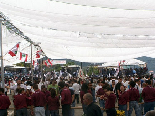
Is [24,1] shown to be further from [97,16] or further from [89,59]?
[89,59]

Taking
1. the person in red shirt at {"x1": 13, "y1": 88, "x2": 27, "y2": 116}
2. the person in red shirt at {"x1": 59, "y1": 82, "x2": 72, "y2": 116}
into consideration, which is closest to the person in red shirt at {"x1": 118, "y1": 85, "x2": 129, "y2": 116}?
the person in red shirt at {"x1": 59, "y1": 82, "x2": 72, "y2": 116}

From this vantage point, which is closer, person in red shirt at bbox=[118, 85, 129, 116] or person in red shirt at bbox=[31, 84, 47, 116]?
person in red shirt at bbox=[31, 84, 47, 116]

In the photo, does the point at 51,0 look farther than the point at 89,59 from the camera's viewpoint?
No

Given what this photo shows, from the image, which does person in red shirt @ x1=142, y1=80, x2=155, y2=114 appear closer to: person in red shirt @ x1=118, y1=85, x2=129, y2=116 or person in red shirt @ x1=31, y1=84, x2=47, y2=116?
person in red shirt @ x1=118, y1=85, x2=129, y2=116

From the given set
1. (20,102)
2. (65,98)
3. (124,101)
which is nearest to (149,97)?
(124,101)

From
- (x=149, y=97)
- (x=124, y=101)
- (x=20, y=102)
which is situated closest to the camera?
(x=20, y=102)

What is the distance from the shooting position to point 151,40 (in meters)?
17.5

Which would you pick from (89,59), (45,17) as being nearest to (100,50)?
(89,59)

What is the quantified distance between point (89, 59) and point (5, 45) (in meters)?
8.77

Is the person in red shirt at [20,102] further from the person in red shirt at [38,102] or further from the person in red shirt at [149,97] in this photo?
the person in red shirt at [149,97]

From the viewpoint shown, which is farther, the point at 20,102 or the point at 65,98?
the point at 65,98

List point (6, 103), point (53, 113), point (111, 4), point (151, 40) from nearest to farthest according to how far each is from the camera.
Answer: point (111, 4) → point (6, 103) → point (53, 113) → point (151, 40)

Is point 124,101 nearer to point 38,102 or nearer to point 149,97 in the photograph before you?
point 149,97

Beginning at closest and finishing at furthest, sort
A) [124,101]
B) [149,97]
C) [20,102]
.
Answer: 1. [20,102]
2. [149,97]
3. [124,101]
